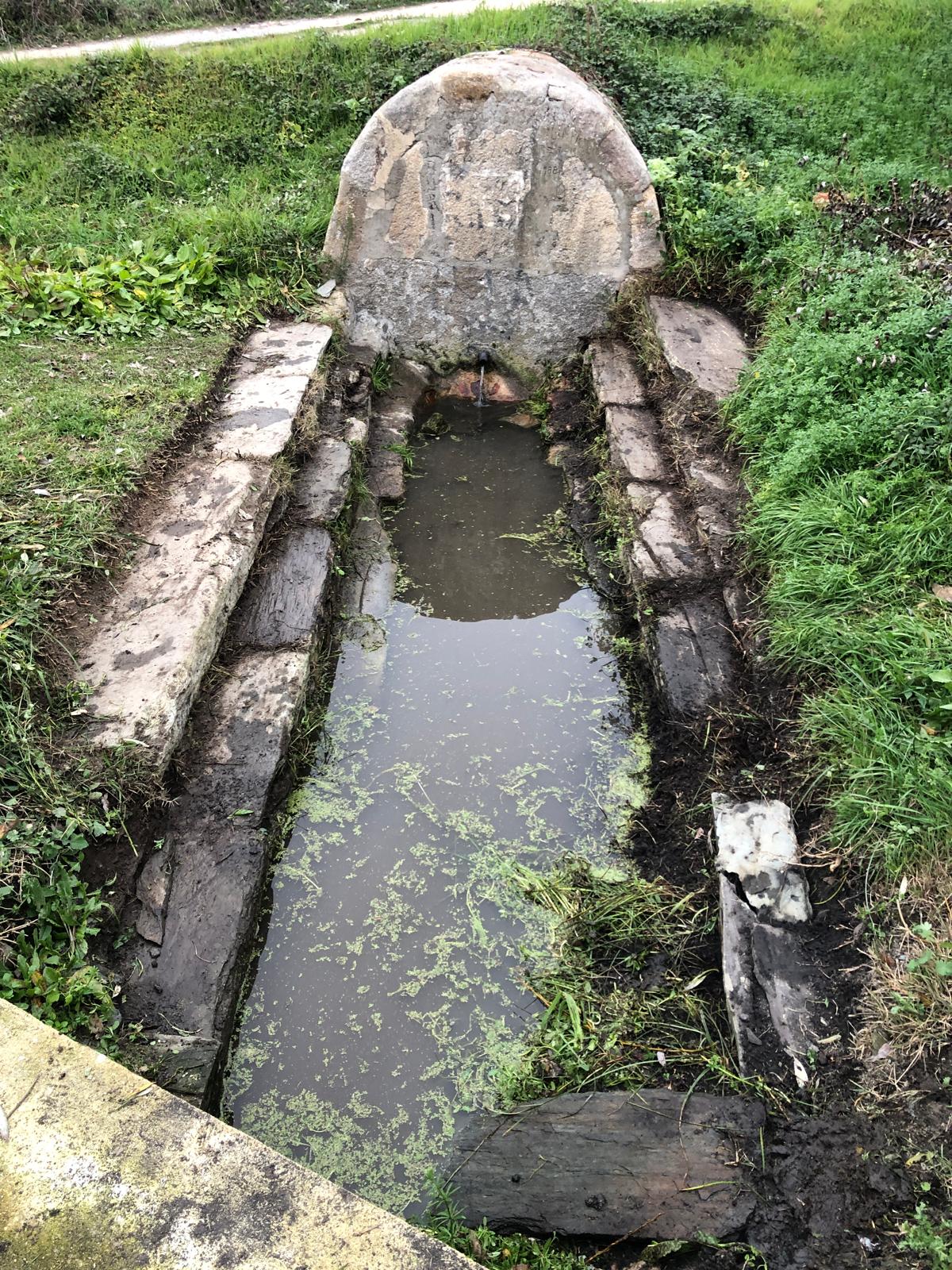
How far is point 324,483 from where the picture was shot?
452cm

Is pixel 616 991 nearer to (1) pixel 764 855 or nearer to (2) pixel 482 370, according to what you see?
(1) pixel 764 855

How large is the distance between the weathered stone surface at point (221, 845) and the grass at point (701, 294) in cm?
28

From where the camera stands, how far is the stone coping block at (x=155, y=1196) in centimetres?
153

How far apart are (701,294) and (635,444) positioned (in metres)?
1.33

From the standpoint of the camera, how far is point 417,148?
5.29 metres

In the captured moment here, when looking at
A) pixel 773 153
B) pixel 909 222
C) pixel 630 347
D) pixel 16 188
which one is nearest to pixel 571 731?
pixel 630 347

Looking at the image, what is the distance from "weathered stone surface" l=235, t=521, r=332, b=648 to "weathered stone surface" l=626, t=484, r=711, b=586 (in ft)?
4.82

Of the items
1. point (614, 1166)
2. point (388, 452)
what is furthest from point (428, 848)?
point (388, 452)

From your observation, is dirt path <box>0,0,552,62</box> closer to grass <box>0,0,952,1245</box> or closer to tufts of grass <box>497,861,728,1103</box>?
grass <box>0,0,952,1245</box>

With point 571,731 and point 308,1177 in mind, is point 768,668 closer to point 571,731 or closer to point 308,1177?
point 571,731

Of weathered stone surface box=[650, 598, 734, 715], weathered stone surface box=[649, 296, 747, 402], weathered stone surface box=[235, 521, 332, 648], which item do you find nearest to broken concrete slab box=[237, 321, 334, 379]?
weathered stone surface box=[235, 521, 332, 648]

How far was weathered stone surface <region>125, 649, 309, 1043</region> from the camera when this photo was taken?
2576mm

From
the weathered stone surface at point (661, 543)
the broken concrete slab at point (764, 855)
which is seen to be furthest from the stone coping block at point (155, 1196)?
the weathered stone surface at point (661, 543)

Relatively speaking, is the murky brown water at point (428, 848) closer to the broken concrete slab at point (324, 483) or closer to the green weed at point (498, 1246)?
the green weed at point (498, 1246)
